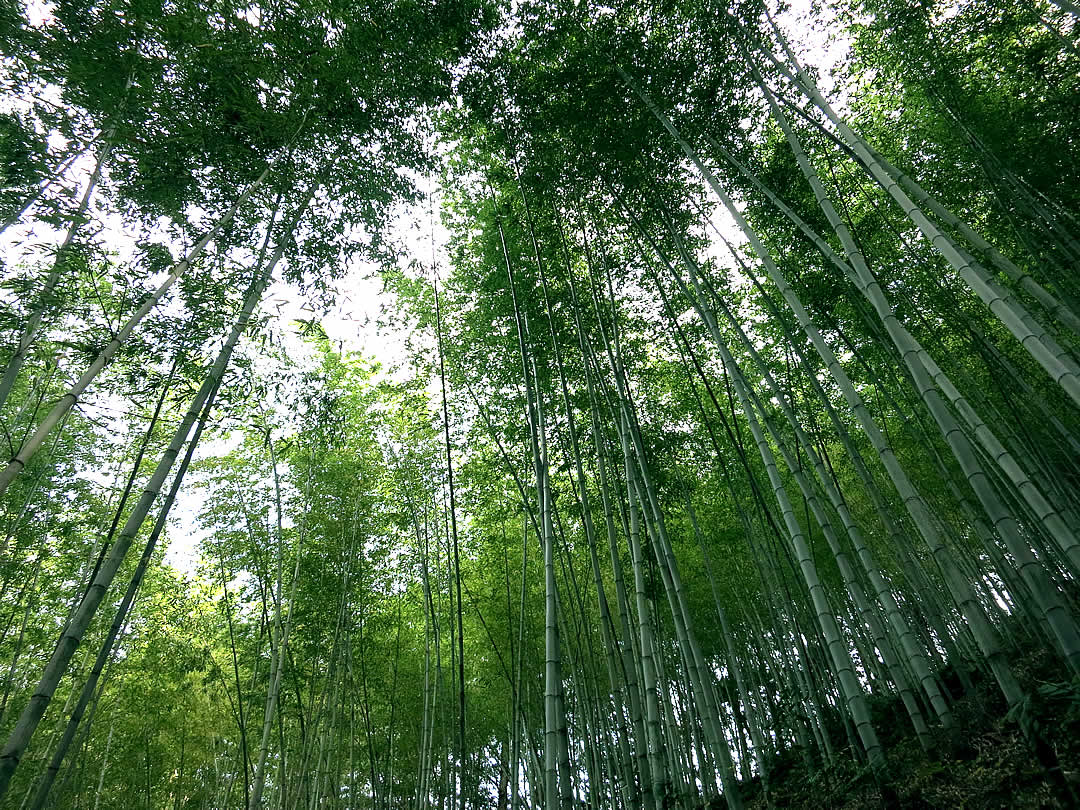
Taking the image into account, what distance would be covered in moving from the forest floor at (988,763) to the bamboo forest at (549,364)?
0.02 meters

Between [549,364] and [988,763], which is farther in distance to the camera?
[549,364]

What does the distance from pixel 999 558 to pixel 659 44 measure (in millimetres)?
4528

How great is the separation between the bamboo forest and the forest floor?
0.02 metres

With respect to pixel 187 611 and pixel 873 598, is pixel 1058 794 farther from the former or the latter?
pixel 187 611

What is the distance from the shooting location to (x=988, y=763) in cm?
201

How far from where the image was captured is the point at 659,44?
3.74 meters

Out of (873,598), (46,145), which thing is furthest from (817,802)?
(46,145)

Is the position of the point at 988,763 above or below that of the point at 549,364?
below

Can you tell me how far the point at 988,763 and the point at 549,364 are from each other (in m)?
3.58

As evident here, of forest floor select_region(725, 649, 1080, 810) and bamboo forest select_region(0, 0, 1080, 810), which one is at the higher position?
bamboo forest select_region(0, 0, 1080, 810)

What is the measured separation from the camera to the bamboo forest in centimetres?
259

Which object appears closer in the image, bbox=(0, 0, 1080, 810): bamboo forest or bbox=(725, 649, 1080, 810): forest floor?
bbox=(725, 649, 1080, 810): forest floor

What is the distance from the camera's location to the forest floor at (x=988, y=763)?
1.75 metres

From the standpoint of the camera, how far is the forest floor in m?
1.75
